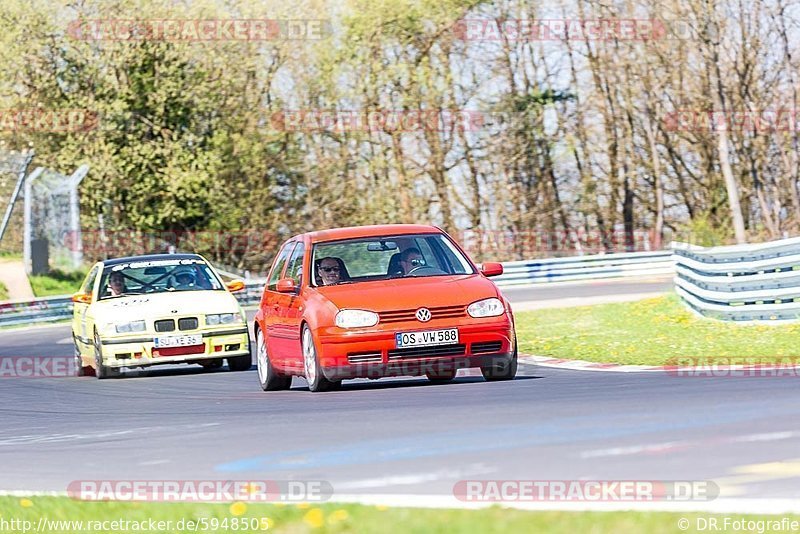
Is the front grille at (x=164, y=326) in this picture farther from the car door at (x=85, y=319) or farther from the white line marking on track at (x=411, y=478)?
the white line marking on track at (x=411, y=478)

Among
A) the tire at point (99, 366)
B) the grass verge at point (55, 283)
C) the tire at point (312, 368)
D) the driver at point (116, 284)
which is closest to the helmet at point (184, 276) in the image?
the driver at point (116, 284)

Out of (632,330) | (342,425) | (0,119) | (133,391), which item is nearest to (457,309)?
(342,425)

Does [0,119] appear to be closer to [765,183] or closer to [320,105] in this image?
[320,105]

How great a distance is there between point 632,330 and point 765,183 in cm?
3747

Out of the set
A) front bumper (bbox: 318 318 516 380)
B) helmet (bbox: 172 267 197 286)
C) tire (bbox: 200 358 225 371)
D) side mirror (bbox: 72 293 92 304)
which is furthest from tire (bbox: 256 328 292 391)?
side mirror (bbox: 72 293 92 304)

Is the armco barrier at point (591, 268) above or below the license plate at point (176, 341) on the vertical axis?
below

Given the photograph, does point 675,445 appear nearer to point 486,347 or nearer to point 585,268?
point 486,347

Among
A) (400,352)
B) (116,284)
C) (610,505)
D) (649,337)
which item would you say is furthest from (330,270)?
(610,505)

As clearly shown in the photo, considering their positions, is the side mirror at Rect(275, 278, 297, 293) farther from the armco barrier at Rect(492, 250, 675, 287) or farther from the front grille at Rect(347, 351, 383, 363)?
the armco barrier at Rect(492, 250, 675, 287)

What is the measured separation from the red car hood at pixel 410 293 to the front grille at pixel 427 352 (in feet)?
1.28

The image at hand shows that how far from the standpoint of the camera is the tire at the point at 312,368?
1404 cm

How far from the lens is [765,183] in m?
58.0

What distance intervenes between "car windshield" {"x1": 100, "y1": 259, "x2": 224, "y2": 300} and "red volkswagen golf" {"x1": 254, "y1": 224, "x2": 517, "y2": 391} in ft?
14.2

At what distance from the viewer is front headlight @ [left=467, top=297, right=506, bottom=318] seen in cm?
1384
